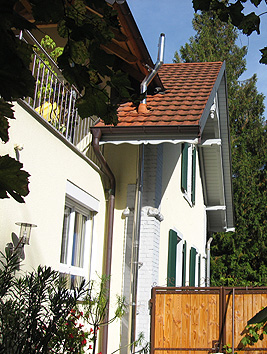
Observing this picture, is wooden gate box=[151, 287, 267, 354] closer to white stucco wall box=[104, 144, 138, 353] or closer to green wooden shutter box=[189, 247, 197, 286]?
white stucco wall box=[104, 144, 138, 353]

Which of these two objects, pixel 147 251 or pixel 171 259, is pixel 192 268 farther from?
pixel 147 251

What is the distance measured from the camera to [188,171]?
13352 millimetres

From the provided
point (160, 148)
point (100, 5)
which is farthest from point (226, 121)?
point (100, 5)

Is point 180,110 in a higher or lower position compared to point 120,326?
higher

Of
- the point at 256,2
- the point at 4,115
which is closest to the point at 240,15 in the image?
the point at 256,2

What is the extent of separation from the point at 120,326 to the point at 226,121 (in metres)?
6.62

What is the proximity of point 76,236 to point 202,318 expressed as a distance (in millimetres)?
2778

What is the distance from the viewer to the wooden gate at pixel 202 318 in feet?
29.6

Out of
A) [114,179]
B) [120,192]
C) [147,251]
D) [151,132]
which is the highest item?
[151,132]

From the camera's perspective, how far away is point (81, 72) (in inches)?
70.6

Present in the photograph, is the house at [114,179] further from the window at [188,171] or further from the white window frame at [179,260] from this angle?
the white window frame at [179,260]

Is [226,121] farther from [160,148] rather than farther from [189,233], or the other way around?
[160,148]

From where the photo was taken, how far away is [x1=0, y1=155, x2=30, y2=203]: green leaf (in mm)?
1529

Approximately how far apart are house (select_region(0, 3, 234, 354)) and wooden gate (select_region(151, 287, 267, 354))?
1.46ft
